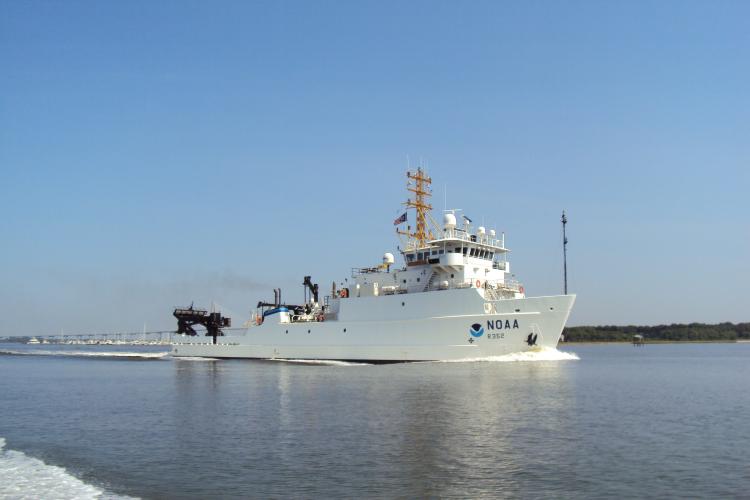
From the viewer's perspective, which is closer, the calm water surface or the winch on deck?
the calm water surface

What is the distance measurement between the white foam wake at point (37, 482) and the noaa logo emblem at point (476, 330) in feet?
71.1

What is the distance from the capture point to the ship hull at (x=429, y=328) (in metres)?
29.2

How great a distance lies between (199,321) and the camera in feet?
154

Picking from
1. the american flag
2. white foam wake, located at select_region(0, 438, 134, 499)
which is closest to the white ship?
Result: the american flag

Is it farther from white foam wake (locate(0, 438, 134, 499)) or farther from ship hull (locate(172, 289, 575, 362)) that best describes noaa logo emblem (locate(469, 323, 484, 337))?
white foam wake (locate(0, 438, 134, 499))

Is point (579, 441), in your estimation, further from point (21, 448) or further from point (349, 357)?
point (349, 357)

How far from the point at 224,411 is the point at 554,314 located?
57.5ft

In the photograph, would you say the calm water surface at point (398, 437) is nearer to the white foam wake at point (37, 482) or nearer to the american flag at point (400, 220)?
the white foam wake at point (37, 482)

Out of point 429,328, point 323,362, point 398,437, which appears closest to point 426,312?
point 429,328

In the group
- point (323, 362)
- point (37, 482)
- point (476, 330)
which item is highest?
point (476, 330)

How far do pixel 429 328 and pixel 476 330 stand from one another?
8.45 feet

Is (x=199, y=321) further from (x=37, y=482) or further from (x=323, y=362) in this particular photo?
(x=37, y=482)

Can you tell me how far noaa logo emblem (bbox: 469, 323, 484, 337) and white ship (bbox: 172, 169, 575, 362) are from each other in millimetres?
49

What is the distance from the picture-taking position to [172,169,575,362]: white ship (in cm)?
2945
